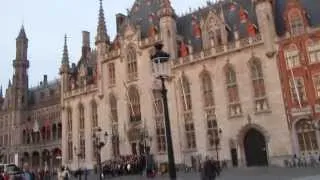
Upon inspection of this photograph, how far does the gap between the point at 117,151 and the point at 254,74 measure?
19.2 metres

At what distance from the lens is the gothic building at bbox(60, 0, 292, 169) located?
3478 cm

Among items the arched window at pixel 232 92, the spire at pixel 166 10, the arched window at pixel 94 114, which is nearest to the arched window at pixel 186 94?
the arched window at pixel 232 92

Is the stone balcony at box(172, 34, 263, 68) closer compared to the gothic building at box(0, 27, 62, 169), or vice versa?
the stone balcony at box(172, 34, 263, 68)

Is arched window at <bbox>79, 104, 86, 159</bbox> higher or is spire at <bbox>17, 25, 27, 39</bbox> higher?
spire at <bbox>17, 25, 27, 39</bbox>

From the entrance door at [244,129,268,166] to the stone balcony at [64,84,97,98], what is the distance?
886 inches

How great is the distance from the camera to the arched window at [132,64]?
4475 centimetres

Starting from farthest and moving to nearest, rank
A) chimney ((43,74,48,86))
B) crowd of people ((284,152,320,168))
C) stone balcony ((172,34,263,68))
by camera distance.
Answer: chimney ((43,74,48,86)) → stone balcony ((172,34,263,68)) → crowd of people ((284,152,320,168))

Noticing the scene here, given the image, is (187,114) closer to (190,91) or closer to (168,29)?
(190,91)

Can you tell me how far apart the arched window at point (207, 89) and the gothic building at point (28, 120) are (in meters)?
35.8

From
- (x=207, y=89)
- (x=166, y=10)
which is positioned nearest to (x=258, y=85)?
(x=207, y=89)

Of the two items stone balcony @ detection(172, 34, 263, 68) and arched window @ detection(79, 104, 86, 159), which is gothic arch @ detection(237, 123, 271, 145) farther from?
arched window @ detection(79, 104, 86, 159)

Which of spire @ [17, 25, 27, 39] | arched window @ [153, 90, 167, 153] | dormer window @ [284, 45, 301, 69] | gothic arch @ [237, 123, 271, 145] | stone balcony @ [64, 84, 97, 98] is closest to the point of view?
dormer window @ [284, 45, 301, 69]

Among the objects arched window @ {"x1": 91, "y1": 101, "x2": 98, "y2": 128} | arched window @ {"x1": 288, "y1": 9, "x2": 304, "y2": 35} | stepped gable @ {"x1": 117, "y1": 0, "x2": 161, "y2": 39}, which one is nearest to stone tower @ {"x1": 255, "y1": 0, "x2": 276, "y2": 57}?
arched window @ {"x1": 288, "y1": 9, "x2": 304, "y2": 35}

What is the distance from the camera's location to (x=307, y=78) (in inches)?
1277
